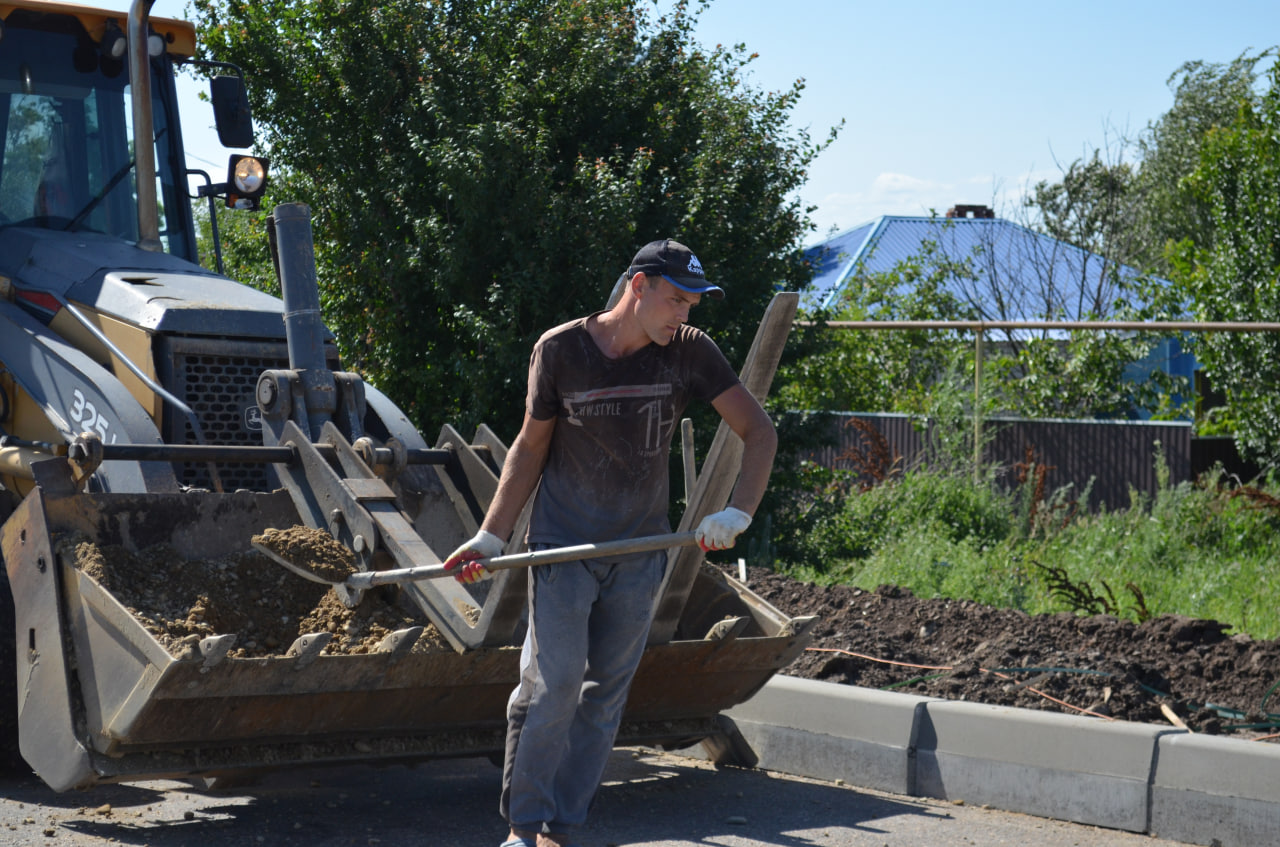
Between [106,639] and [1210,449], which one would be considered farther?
[1210,449]

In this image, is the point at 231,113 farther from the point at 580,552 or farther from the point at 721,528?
the point at 721,528

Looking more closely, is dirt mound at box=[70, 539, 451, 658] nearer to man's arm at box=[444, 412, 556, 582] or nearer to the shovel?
the shovel

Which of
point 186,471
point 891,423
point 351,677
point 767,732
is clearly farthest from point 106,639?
point 891,423

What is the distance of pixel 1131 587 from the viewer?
8.09 m

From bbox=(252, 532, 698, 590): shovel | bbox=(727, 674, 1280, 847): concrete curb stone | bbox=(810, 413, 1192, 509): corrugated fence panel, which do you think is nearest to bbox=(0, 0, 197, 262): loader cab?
bbox=(252, 532, 698, 590): shovel

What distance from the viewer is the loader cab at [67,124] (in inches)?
266

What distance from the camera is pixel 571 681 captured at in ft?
14.4

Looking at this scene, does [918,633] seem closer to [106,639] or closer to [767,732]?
[767,732]

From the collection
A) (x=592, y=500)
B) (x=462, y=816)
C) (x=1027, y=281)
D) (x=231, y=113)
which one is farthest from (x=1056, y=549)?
(x=1027, y=281)

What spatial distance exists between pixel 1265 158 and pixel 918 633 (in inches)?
337

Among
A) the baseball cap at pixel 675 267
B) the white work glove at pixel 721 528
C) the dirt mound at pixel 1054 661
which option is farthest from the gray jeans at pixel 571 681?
the dirt mound at pixel 1054 661

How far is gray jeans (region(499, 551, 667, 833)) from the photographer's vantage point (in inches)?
172

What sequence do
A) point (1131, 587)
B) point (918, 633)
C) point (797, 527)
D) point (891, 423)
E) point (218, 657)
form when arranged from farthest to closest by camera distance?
point (891, 423), point (797, 527), point (1131, 587), point (918, 633), point (218, 657)

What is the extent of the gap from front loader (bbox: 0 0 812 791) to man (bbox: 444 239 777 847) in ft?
1.42
